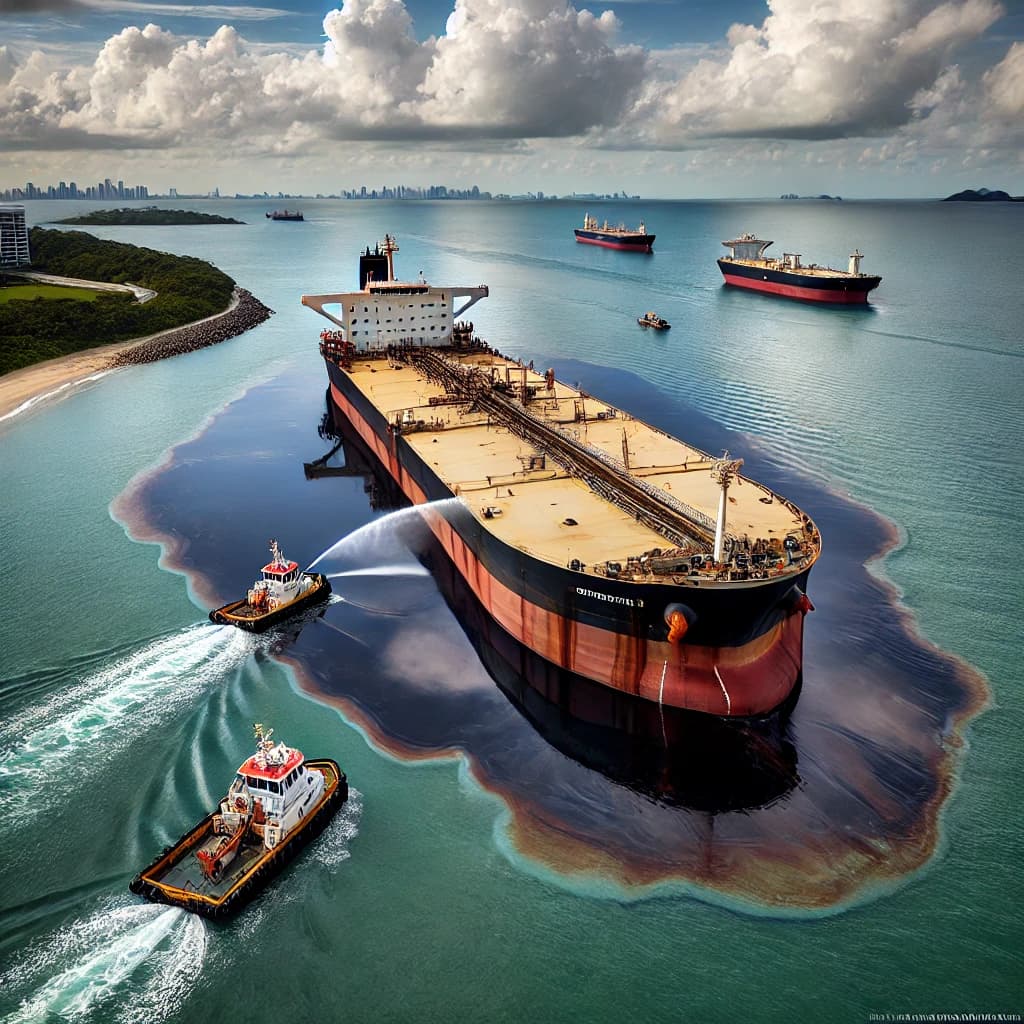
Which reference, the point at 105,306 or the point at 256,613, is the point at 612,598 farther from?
the point at 105,306

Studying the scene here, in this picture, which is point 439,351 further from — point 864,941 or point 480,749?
point 864,941

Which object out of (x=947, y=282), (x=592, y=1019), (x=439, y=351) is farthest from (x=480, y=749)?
(x=947, y=282)

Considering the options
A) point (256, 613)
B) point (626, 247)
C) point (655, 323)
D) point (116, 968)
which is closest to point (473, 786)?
point (116, 968)

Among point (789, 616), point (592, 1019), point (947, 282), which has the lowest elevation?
point (592, 1019)

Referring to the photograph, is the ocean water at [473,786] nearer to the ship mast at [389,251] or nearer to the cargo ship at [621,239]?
the ship mast at [389,251]

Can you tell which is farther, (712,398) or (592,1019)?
(712,398)

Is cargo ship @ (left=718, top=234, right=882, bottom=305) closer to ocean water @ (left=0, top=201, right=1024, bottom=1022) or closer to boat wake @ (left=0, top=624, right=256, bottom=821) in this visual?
ocean water @ (left=0, top=201, right=1024, bottom=1022)

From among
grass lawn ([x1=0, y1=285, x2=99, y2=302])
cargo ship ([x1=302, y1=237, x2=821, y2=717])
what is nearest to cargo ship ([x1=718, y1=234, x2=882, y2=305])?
cargo ship ([x1=302, y1=237, x2=821, y2=717])

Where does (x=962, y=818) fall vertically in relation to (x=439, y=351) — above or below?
below
